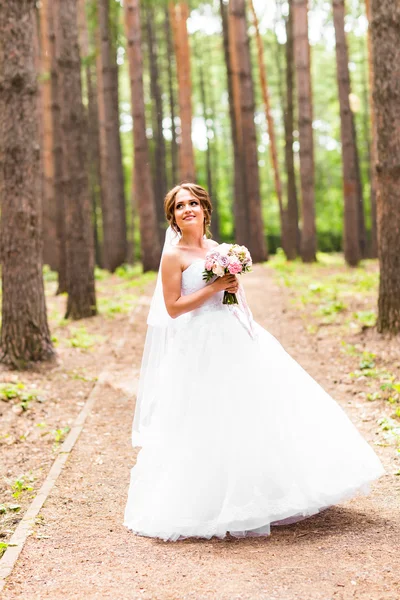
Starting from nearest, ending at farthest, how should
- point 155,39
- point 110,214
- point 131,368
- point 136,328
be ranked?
point 131,368 → point 136,328 → point 110,214 → point 155,39

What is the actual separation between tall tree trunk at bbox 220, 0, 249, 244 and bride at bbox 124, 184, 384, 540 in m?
20.7

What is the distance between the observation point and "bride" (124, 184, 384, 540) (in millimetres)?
4629

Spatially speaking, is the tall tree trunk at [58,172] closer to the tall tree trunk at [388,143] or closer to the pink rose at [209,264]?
the tall tree trunk at [388,143]

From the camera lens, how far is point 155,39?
32.8 metres

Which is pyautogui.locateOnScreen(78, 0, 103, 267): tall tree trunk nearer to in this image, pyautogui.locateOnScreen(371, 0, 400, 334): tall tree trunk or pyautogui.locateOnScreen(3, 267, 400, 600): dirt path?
pyautogui.locateOnScreen(371, 0, 400, 334): tall tree trunk

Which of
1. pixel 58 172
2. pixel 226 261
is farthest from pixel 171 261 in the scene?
pixel 58 172

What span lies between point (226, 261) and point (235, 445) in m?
1.16

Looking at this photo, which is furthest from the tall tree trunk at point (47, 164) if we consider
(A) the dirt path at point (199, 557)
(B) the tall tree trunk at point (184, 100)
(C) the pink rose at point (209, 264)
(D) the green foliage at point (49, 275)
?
(C) the pink rose at point (209, 264)

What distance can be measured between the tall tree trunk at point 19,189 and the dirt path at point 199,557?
368cm

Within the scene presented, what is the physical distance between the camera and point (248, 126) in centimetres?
2355

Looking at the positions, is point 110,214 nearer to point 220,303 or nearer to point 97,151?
point 97,151

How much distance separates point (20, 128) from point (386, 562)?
7167 millimetres

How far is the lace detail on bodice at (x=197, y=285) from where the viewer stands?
5.05 m

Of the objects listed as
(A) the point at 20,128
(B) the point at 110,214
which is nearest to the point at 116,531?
(A) the point at 20,128
